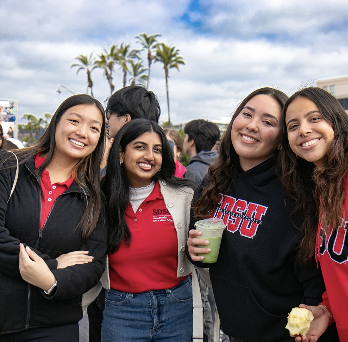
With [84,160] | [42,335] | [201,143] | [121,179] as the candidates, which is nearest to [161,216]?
[121,179]

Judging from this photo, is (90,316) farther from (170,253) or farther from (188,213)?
(188,213)

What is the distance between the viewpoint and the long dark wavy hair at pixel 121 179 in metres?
2.70

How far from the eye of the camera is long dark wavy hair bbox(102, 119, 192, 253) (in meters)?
2.70

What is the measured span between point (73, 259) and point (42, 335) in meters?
0.49

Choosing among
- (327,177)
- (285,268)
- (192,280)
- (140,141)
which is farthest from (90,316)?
(327,177)

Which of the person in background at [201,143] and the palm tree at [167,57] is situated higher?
the palm tree at [167,57]

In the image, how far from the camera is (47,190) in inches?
95.7

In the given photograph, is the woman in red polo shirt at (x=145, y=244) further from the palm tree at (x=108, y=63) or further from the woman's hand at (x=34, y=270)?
the palm tree at (x=108, y=63)

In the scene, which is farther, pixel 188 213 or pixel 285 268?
pixel 188 213

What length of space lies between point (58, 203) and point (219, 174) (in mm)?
1126

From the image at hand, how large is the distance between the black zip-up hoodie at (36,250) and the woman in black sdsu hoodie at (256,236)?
76 cm

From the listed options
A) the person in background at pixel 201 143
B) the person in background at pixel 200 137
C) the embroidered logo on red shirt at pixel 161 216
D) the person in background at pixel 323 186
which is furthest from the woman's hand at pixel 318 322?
the person in background at pixel 200 137

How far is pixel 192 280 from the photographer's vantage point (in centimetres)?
278

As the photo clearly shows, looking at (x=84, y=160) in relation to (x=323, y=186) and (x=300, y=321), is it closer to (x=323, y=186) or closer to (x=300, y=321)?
(x=323, y=186)
